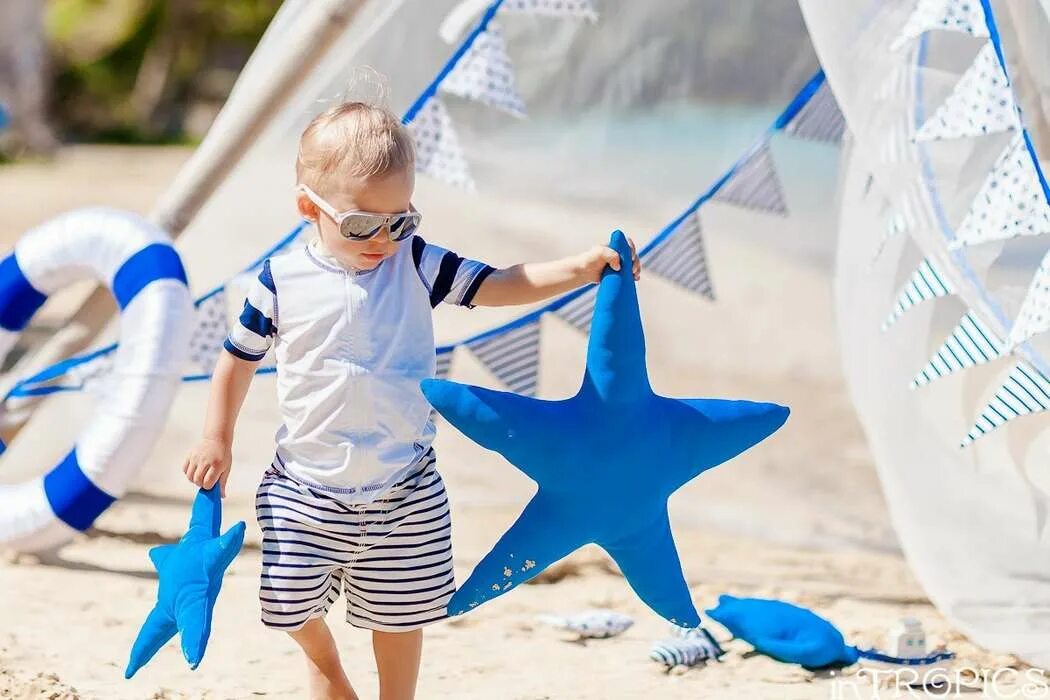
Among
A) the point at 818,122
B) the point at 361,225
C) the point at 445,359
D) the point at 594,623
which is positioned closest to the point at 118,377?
the point at 445,359

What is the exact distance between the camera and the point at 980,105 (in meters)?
2.32

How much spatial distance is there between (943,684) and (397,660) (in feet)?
3.81

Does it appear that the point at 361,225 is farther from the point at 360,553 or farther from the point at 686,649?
the point at 686,649

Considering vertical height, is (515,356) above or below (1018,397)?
above

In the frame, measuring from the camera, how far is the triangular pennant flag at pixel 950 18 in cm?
233

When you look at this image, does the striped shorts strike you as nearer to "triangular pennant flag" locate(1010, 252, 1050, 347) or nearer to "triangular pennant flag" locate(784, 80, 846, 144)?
"triangular pennant flag" locate(1010, 252, 1050, 347)

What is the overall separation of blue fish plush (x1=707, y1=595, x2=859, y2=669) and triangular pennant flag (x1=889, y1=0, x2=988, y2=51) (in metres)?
1.15

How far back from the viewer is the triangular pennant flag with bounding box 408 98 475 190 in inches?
114

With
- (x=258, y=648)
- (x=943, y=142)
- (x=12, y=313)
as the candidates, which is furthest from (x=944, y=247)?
(x=12, y=313)

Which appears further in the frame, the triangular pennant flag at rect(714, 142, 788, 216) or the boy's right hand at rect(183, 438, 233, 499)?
the triangular pennant flag at rect(714, 142, 788, 216)

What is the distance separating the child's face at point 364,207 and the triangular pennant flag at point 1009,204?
101cm

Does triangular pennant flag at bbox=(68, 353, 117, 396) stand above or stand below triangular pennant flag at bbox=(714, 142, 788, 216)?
below

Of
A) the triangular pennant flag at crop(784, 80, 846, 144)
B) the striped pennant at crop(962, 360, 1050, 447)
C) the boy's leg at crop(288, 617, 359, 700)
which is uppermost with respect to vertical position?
the triangular pennant flag at crop(784, 80, 846, 144)

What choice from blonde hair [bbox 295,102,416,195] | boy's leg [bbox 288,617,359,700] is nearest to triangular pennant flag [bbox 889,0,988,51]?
blonde hair [bbox 295,102,416,195]
